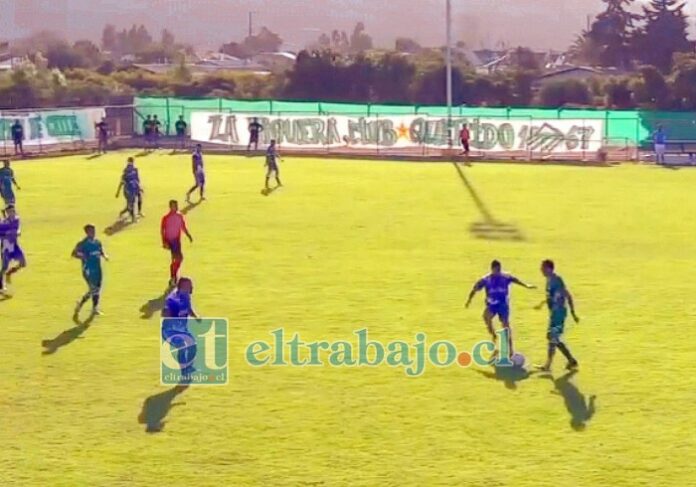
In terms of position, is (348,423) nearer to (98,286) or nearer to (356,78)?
(98,286)

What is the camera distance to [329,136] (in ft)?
164

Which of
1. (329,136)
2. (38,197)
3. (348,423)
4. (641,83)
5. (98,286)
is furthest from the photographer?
(641,83)

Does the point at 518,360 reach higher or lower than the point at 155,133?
lower

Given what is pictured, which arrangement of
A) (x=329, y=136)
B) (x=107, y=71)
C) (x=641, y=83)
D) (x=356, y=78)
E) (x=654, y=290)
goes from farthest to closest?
(x=107, y=71) < (x=356, y=78) < (x=641, y=83) < (x=329, y=136) < (x=654, y=290)

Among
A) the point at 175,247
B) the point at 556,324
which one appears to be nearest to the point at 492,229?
the point at 175,247

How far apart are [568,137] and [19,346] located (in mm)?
33486

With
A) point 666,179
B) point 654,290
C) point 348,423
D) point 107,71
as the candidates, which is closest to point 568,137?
point 666,179

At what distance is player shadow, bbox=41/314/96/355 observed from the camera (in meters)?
16.3

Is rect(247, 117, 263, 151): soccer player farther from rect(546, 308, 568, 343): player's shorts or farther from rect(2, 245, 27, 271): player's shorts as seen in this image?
rect(546, 308, 568, 343): player's shorts

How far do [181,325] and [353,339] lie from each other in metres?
3.02

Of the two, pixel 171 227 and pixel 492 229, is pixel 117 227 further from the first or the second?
pixel 492 229

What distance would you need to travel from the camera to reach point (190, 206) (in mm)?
31234
